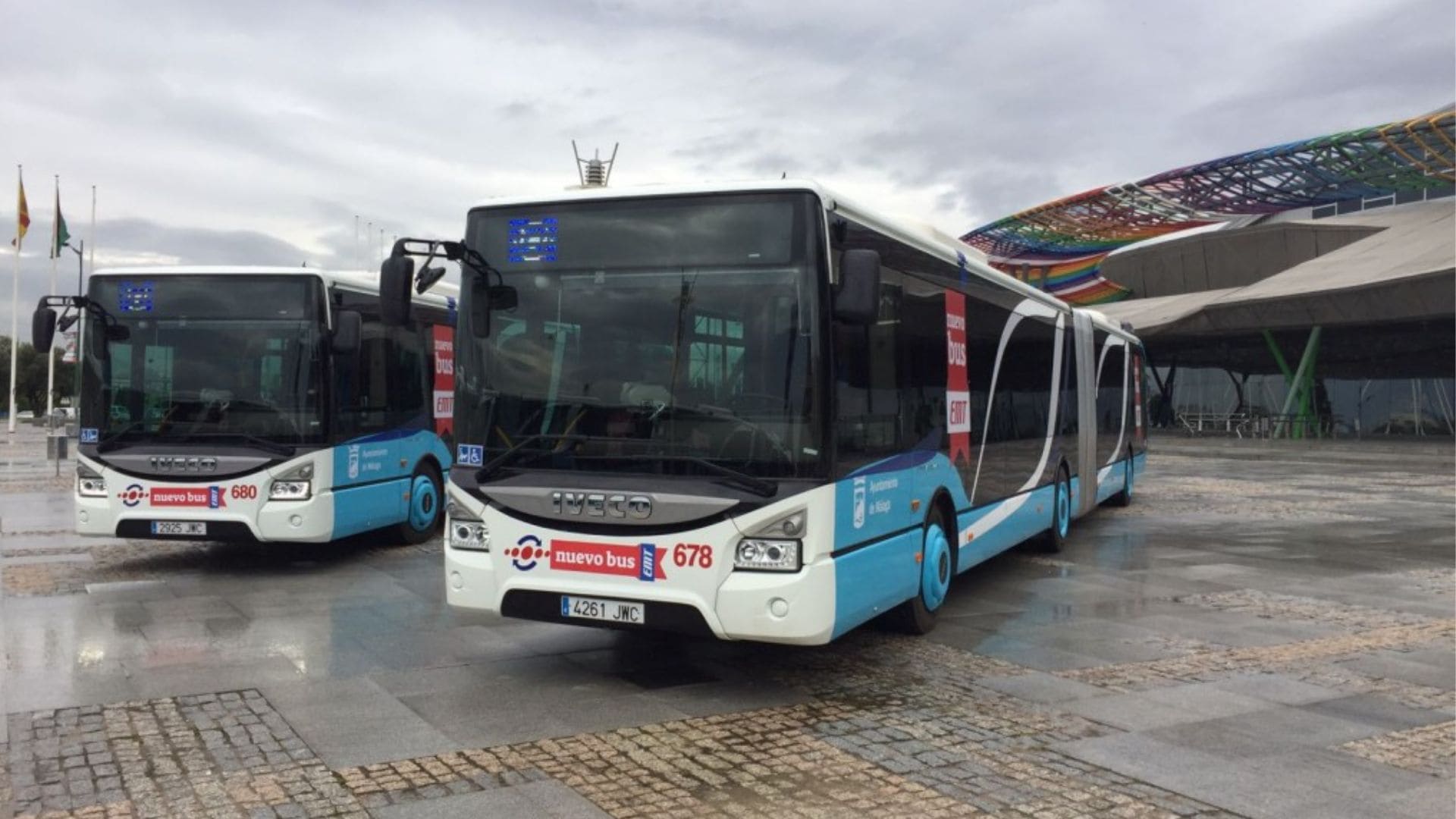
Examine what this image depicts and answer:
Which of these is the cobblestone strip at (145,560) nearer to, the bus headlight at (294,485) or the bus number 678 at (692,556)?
the bus headlight at (294,485)

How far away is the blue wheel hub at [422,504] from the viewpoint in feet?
40.7

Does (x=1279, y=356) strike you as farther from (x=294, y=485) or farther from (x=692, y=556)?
(x=692, y=556)

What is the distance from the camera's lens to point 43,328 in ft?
31.7

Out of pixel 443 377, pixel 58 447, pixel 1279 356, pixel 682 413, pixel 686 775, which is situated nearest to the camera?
pixel 686 775

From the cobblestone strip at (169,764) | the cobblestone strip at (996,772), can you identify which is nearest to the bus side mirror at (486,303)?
the cobblestone strip at (169,764)

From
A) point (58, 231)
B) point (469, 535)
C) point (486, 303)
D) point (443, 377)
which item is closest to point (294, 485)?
point (443, 377)

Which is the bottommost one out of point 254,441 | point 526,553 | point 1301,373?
point 526,553

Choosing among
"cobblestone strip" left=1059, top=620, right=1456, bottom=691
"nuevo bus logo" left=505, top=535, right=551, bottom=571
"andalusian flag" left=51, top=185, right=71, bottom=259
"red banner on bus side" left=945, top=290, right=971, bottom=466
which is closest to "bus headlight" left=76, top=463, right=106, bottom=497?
"nuevo bus logo" left=505, top=535, right=551, bottom=571

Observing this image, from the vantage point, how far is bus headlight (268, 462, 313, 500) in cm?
1004

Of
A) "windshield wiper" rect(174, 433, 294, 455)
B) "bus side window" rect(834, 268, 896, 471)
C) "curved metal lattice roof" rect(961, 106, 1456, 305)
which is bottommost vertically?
"windshield wiper" rect(174, 433, 294, 455)

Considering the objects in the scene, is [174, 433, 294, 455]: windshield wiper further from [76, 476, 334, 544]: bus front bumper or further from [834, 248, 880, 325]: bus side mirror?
[834, 248, 880, 325]: bus side mirror

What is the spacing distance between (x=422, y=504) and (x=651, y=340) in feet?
23.6

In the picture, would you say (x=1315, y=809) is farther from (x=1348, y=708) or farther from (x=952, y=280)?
(x=952, y=280)

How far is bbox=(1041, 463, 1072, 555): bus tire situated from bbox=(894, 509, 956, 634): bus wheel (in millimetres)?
4411
